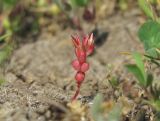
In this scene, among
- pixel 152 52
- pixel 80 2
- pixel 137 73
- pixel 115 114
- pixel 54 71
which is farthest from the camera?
pixel 80 2

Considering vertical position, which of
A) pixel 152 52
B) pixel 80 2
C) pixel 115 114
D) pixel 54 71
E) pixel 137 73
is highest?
pixel 80 2

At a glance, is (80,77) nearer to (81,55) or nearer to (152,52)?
(81,55)

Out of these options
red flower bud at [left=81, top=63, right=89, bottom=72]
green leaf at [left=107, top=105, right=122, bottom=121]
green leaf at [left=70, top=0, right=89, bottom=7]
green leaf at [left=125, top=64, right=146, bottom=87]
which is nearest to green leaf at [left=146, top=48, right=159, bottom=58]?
green leaf at [left=125, top=64, right=146, bottom=87]

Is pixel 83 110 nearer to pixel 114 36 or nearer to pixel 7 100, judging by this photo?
pixel 7 100

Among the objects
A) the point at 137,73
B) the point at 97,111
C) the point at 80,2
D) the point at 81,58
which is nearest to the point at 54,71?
the point at 80,2

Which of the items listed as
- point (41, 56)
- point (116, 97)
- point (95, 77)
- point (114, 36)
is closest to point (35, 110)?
point (116, 97)

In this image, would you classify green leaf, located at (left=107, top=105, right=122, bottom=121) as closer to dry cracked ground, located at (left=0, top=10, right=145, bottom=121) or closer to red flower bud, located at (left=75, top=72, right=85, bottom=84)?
dry cracked ground, located at (left=0, top=10, right=145, bottom=121)

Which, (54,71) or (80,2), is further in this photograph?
(80,2)

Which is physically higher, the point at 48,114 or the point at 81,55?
the point at 81,55
